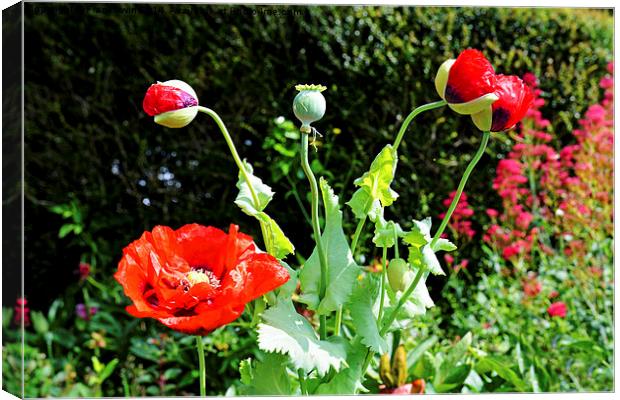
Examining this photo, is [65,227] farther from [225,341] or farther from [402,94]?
[402,94]

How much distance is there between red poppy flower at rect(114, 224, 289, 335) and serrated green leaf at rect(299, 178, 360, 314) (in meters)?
0.05

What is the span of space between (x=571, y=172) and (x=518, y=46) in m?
0.41

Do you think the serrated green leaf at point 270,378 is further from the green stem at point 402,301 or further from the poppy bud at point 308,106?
the poppy bud at point 308,106

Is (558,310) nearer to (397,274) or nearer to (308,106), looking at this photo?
(397,274)

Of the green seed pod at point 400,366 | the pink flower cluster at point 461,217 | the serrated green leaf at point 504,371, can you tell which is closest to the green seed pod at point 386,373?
the green seed pod at point 400,366

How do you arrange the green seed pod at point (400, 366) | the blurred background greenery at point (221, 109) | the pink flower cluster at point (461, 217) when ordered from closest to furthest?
the green seed pod at point (400, 366) < the pink flower cluster at point (461, 217) < the blurred background greenery at point (221, 109)

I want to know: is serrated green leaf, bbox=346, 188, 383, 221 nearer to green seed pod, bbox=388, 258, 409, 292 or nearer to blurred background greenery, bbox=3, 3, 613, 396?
green seed pod, bbox=388, 258, 409, 292

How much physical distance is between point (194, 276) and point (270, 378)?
132 millimetres

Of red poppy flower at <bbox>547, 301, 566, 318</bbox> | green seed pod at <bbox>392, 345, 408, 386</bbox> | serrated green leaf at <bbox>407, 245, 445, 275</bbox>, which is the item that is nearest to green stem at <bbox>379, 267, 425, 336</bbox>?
serrated green leaf at <bbox>407, 245, 445, 275</bbox>

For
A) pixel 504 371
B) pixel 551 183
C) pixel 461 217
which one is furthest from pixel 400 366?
pixel 551 183

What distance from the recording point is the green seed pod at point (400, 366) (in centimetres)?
129

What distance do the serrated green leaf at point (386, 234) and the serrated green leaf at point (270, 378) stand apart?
136mm

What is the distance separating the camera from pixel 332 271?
0.73 meters

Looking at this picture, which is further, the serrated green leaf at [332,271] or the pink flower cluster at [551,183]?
the pink flower cluster at [551,183]
